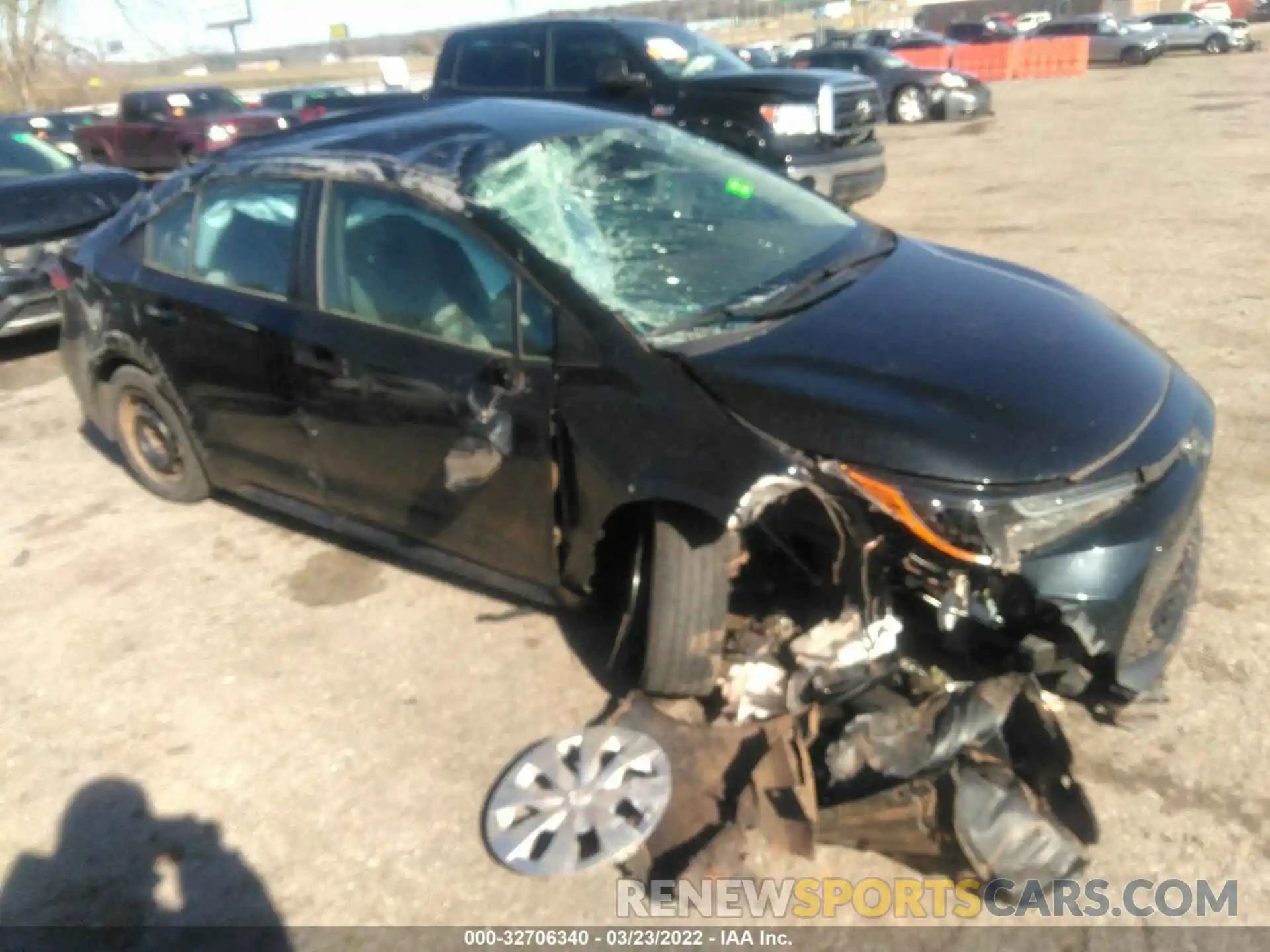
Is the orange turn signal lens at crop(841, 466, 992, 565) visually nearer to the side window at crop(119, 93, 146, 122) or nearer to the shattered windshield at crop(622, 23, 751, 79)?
the shattered windshield at crop(622, 23, 751, 79)

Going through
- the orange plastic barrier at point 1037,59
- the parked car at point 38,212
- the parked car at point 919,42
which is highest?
the parked car at point 38,212

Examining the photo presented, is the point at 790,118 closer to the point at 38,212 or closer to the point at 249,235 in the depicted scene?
the point at 249,235

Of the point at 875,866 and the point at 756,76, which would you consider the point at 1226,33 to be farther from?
the point at 875,866

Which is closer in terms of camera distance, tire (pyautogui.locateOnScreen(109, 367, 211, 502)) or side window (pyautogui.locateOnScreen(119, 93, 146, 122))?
tire (pyautogui.locateOnScreen(109, 367, 211, 502))

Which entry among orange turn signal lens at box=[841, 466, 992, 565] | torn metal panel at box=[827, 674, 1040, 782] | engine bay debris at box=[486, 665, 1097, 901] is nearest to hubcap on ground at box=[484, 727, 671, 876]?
engine bay debris at box=[486, 665, 1097, 901]

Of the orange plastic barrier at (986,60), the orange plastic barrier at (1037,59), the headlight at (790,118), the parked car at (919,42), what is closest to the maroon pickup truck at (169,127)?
the headlight at (790,118)

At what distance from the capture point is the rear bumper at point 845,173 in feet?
26.7

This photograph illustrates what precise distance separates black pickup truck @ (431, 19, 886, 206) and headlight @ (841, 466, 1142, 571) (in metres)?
5.79

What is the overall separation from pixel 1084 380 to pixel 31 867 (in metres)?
3.20

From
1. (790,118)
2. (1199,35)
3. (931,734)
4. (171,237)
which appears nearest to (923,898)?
(931,734)

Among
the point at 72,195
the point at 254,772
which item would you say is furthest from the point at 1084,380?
the point at 72,195

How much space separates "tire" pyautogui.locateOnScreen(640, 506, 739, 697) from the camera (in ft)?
9.51

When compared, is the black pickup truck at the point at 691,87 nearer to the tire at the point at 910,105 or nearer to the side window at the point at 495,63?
the side window at the point at 495,63

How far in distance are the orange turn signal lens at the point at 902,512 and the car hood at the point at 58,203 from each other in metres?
6.97
